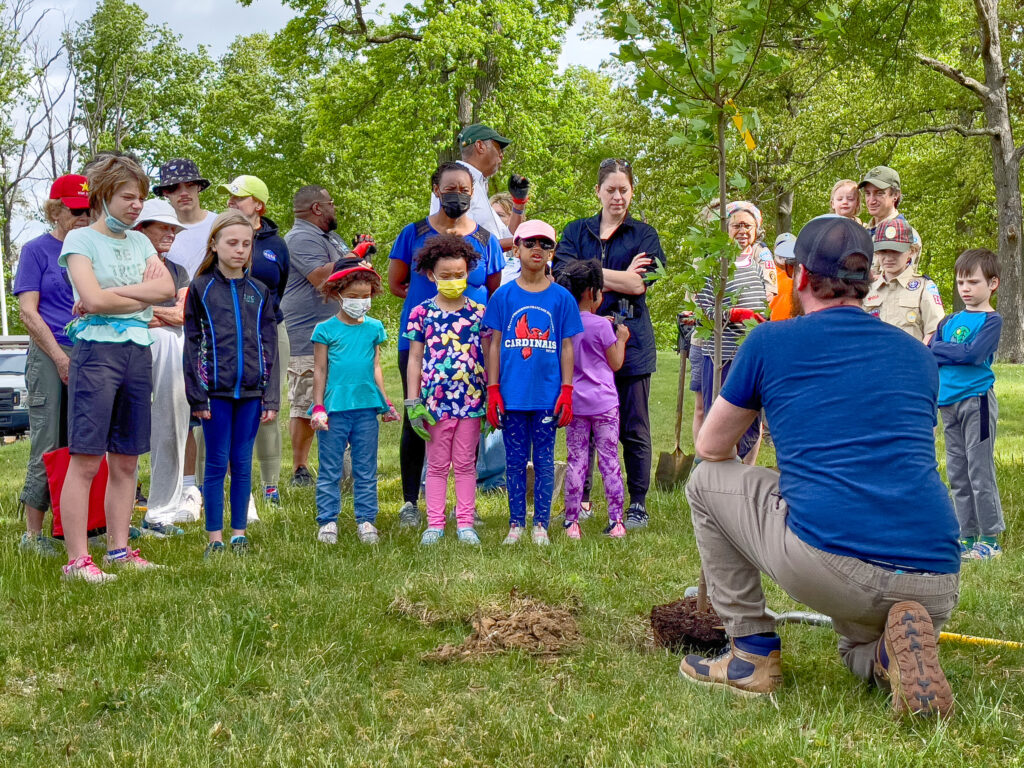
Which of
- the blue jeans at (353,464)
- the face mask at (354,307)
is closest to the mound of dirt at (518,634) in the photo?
the blue jeans at (353,464)

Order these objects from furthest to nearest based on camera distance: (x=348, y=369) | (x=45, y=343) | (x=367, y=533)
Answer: (x=348, y=369)
(x=367, y=533)
(x=45, y=343)

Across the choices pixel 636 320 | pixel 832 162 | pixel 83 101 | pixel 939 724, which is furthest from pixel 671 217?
pixel 83 101

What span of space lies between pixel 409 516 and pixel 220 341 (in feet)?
5.89

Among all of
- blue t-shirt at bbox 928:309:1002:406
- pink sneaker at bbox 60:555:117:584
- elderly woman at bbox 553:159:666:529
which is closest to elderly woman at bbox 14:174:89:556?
pink sneaker at bbox 60:555:117:584

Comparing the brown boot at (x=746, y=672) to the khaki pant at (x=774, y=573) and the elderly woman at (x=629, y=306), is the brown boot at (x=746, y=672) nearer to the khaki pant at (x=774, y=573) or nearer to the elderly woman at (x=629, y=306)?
the khaki pant at (x=774, y=573)

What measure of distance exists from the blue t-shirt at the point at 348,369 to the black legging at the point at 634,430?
163cm

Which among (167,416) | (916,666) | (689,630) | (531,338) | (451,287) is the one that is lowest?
(689,630)

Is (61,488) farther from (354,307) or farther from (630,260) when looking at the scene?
(630,260)

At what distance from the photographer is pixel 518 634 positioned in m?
4.05

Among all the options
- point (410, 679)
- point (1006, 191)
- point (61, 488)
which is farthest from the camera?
point (1006, 191)

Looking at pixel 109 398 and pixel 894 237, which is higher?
pixel 894 237

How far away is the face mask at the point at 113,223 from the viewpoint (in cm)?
519

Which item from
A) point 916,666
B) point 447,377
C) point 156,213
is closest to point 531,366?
point 447,377

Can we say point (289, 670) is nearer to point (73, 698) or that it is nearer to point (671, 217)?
point (73, 698)
